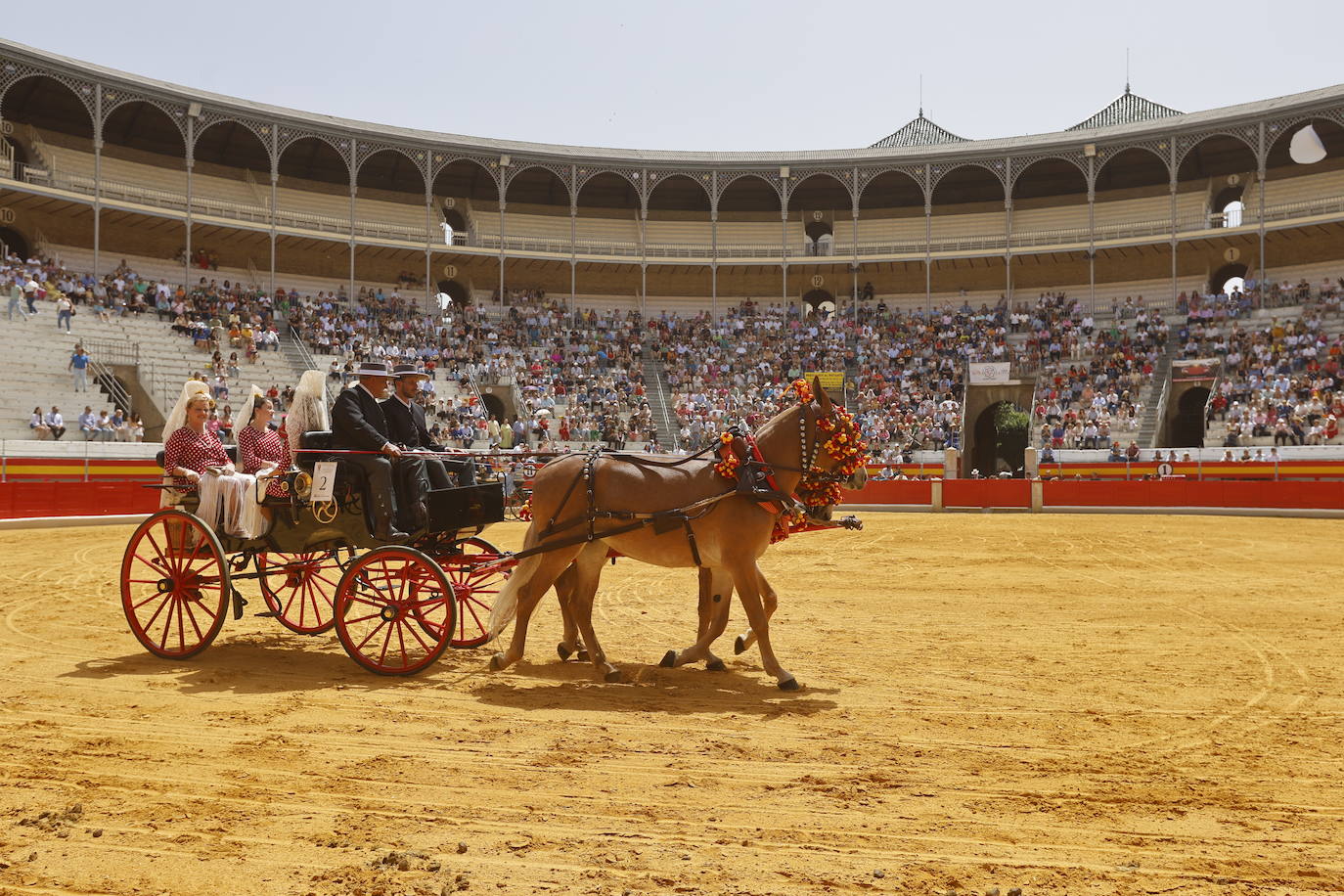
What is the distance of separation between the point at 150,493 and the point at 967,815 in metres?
20.1

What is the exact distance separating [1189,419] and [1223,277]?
28.7 ft

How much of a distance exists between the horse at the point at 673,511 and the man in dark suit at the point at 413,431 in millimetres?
707

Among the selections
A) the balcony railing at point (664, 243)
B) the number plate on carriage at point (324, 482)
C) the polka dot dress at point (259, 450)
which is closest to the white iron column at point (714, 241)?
the balcony railing at point (664, 243)

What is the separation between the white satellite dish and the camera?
33.7m

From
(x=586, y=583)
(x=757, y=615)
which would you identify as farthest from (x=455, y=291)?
(x=757, y=615)

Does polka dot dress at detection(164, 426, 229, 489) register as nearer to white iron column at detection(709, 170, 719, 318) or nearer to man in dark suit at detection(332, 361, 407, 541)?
man in dark suit at detection(332, 361, 407, 541)

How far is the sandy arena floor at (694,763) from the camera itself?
3.37 meters

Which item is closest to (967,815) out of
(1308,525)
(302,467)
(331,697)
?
(331,697)

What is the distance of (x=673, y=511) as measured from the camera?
6.52m

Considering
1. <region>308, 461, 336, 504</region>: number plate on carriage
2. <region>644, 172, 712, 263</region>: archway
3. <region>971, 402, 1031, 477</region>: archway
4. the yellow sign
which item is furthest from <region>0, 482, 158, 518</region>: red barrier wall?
<region>644, 172, 712, 263</region>: archway

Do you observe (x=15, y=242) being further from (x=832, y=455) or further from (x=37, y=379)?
(x=832, y=455)

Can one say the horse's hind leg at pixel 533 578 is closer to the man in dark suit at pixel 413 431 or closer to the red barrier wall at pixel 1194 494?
the man in dark suit at pixel 413 431

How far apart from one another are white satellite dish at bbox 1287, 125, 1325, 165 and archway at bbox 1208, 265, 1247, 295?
13.2ft

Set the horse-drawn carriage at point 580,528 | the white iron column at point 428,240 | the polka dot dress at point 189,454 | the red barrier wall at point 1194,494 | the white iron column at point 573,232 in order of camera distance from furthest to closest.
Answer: the white iron column at point 573,232 → the white iron column at point 428,240 → the red barrier wall at point 1194,494 → the polka dot dress at point 189,454 → the horse-drawn carriage at point 580,528
